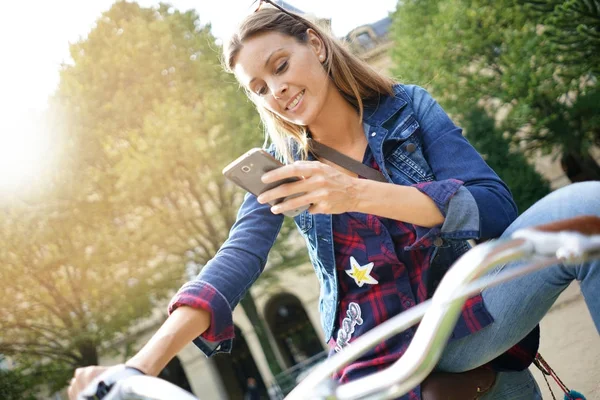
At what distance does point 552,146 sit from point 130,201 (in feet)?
41.0

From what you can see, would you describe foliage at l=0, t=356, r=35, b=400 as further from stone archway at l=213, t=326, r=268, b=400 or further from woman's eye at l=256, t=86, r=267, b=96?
woman's eye at l=256, t=86, r=267, b=96

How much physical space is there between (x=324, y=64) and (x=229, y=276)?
0.83 m

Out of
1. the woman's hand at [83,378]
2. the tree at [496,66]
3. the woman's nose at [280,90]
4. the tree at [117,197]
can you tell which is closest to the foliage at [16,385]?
the tree at [117,197]

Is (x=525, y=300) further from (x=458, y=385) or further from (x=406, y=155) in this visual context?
(x=406, y=155)

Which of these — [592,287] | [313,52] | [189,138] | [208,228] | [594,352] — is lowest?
[594,352]

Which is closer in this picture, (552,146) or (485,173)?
(485,173)

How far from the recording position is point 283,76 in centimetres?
189

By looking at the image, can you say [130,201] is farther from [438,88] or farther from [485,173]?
[485,173]

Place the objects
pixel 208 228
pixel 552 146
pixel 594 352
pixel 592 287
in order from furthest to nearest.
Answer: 1. pixel 552 146
2. pixel 208 228
3. pixel 594 352
4. pixel 592 287

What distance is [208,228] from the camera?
516 inches

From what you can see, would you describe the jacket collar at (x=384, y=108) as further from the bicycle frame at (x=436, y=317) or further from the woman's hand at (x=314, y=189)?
the bicycle frame at (x=436, y=317)

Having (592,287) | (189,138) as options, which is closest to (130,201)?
(189,138)

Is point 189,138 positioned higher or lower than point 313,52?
higher

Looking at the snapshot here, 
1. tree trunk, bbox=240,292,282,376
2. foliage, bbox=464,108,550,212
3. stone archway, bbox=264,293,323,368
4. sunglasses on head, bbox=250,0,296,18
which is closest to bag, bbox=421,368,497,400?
sunglasses on head, bbox=250,0,296,18
